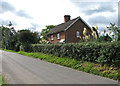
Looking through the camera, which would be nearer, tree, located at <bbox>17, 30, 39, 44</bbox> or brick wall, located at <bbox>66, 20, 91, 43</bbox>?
brick wall, located at <bbox>66, 20, 91, 43</bbox>

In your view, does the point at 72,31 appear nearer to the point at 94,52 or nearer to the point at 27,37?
the point at 27,37

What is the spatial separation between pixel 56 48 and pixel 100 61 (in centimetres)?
773

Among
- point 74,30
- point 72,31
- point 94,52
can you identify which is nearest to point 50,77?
point 94,52

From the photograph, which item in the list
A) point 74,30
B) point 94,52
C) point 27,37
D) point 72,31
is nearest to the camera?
point 94,52

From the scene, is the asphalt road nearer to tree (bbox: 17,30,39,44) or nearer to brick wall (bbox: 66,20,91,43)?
brick wall (bbox: 66,20,91,43)

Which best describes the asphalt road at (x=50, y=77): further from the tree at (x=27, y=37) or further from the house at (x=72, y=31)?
the tree at (x=27, y=37)

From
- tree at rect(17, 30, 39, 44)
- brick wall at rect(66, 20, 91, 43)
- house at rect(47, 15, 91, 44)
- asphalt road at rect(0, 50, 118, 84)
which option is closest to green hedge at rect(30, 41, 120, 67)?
asphalt road at rect(0, 50, 118, 84)

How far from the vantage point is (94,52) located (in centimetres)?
1051

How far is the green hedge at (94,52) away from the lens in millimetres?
8885

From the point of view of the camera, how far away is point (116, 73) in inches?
311

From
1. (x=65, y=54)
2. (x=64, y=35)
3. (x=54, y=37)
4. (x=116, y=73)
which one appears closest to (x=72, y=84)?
(x=116, y=73)

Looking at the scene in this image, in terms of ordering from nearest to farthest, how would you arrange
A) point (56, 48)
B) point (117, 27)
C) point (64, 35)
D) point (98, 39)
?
point (117, 27) < point (98, 39) < point (56, 48) < point (64, 35)

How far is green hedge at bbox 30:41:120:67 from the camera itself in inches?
350

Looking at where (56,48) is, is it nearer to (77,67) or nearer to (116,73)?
(77,67)
